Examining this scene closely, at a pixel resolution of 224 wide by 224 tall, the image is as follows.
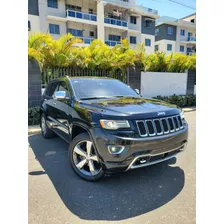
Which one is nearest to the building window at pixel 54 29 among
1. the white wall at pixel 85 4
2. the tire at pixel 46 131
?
the white wall at pixel 85 4

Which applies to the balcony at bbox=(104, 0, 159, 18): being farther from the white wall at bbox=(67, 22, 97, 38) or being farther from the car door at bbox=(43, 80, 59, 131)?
the car door at bbox=(43, 80, 59, 131)

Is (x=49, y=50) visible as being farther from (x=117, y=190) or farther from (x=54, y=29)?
(x=54, y=29)

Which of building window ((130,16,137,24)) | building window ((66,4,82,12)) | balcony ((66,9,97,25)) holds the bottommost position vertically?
balcony ((66,9,97,25))

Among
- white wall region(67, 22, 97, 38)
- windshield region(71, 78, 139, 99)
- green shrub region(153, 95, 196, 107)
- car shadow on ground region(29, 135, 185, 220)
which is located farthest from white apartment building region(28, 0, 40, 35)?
car shadow on ground region(29, 135, 185, 220)

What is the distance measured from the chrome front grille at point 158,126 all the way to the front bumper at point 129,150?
8 cm

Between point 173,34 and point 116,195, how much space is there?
34178 mm

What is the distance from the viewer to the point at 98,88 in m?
3.80

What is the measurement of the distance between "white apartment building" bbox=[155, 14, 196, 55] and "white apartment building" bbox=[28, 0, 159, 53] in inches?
150

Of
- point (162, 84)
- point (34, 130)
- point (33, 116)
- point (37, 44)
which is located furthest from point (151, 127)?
point (162, 84)

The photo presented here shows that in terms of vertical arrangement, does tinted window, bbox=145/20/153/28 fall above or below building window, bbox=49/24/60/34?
above

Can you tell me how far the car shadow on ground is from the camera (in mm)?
2241

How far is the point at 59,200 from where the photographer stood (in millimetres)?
2459

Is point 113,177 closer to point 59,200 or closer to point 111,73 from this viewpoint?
point 59,200
